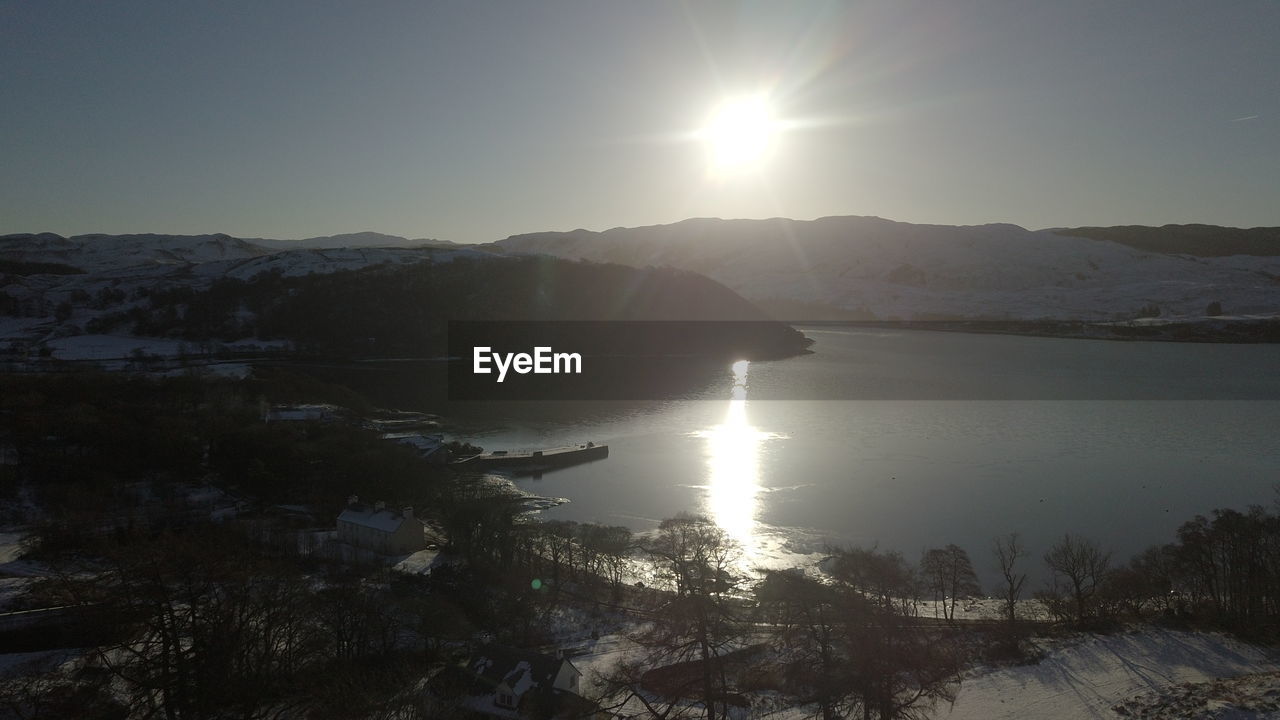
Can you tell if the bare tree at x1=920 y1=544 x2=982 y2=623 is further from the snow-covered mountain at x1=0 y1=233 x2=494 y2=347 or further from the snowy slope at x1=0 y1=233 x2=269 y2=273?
the snowy slope at x1=0 y1=233 x2=269 y2=273

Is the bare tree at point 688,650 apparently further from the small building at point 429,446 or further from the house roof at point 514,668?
the small building at point 429,446

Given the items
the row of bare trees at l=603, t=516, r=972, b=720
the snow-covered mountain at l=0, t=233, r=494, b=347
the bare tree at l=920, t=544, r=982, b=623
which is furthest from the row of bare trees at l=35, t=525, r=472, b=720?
the snow-covered mountain at l=0, t=233, r=494, b=347

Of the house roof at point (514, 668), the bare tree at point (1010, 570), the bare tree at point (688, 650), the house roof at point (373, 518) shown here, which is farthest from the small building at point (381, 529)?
the bare tree at point (1010, 570)

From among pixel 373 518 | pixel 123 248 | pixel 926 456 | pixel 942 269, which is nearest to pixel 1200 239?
pixel 942 269

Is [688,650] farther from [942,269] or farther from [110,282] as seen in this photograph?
[942,269]

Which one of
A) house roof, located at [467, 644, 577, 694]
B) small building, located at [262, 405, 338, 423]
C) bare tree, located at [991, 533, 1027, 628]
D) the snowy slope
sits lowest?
bare tree, located at [991, 533, 1027, 628]

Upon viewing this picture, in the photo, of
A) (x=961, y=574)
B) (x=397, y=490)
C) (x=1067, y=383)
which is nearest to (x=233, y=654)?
(x=397, y=490)
